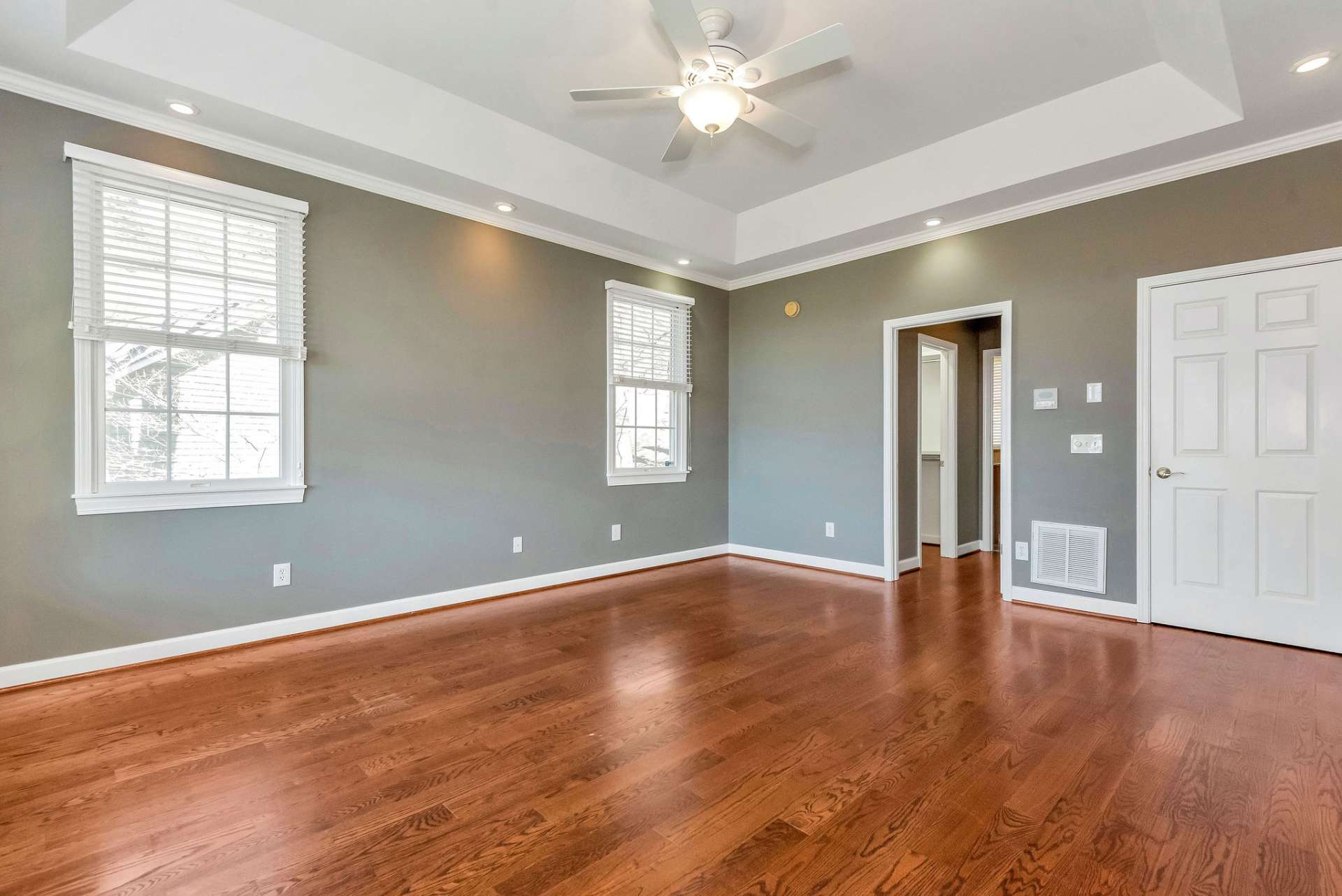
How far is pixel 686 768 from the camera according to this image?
2002 millimetres

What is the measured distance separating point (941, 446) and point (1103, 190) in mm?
2724

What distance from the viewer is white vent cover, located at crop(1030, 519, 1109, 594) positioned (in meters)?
3.81

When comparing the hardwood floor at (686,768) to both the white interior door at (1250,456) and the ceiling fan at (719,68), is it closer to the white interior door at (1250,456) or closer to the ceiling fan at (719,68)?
the white interior door at (1250,456)

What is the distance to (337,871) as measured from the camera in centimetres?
151

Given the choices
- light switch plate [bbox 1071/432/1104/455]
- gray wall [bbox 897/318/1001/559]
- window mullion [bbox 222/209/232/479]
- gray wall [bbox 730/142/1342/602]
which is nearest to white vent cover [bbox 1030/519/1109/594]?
gray wall [bbox 730/142/1342/602]

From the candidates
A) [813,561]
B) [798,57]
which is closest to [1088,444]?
[813,561]

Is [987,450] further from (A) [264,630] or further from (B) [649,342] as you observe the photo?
(A) [264,630]

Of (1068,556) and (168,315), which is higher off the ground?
(168,315)

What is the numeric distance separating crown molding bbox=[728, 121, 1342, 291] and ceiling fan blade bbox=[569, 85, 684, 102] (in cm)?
264

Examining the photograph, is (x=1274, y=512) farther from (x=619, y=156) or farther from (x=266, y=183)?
(x=266, y=183)

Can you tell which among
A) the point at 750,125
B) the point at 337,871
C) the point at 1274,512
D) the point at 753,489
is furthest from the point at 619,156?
the point at 1274,512

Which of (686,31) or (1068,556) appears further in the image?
(1068,556)

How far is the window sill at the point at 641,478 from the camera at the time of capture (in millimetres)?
4965

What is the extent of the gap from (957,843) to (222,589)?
139 inches
